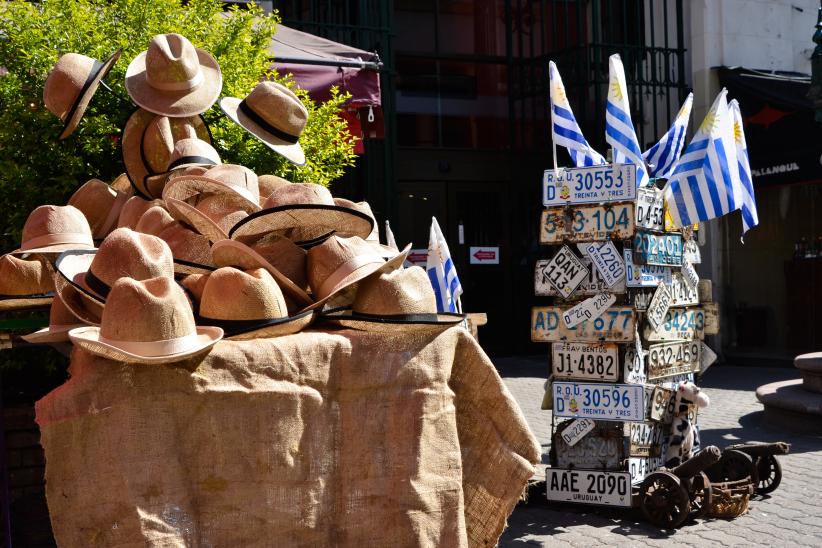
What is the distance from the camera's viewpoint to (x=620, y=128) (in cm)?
608

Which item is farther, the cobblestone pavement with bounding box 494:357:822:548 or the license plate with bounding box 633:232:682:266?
the license plate with bounding box 633:232:682:266

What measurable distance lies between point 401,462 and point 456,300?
5.03 metres

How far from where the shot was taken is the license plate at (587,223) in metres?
5.75

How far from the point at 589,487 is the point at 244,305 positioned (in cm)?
375

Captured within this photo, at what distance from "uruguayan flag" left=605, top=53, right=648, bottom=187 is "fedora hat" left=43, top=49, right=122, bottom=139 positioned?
3.20 meters

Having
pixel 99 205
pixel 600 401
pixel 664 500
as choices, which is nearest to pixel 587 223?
pixel 600 401

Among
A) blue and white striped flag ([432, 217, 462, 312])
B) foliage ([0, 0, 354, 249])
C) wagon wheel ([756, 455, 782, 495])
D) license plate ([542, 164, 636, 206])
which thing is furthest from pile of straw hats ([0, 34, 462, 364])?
wagon wheel ([756, 455, 782, 495])

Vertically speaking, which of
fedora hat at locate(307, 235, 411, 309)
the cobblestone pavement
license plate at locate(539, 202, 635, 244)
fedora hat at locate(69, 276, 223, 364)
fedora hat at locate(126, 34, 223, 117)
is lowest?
the cobblestone pavement

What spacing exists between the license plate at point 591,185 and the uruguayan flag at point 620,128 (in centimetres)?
26

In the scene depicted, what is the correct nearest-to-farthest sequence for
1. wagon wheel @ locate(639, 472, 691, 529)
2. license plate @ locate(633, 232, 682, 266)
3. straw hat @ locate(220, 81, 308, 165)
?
1. straw hat @ locate(220, 81, 308, 165)
2. wagon wheel @ locate(639, 472, 691, 529)
3. license plate @ locate(633, 232, 682, 266)

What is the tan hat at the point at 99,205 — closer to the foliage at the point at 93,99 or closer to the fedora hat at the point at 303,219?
the foliage at the point at 93,99

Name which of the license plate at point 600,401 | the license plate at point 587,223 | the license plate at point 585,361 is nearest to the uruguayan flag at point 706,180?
the license plate at point 587,223

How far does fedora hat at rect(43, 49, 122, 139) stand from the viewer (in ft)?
14.8

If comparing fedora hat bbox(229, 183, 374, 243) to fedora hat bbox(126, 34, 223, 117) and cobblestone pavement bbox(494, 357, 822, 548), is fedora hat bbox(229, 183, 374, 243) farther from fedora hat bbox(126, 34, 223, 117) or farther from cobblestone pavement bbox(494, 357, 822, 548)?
cobblestone pavement bbox(494, 357, 822, 548)
